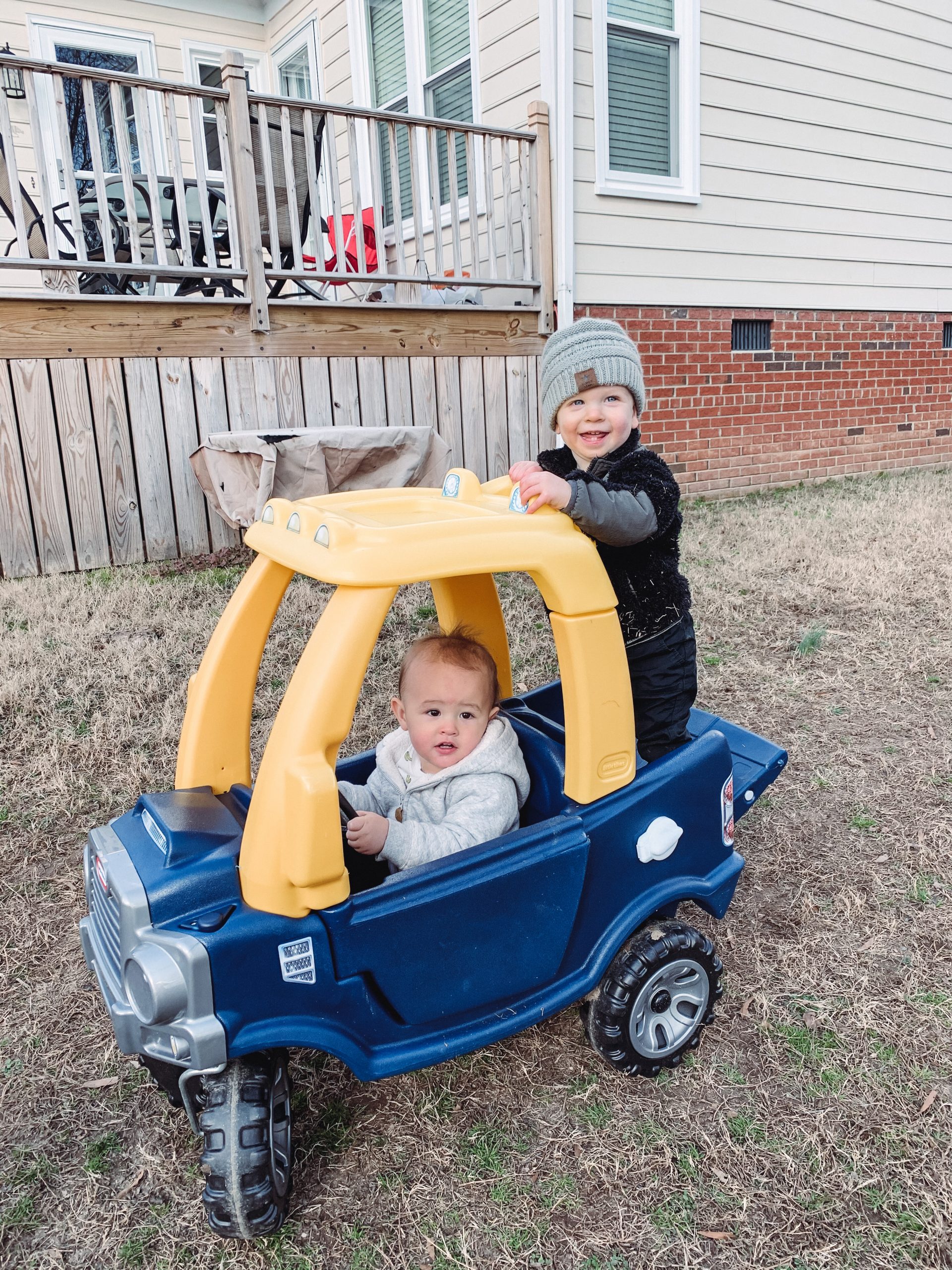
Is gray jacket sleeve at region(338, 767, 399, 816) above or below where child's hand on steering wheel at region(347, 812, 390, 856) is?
below

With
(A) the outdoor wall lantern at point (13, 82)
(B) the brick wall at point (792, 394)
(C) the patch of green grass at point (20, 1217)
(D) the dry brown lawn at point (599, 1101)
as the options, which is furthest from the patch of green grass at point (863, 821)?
(A) the outdoor wall lantern at point (13, 82)

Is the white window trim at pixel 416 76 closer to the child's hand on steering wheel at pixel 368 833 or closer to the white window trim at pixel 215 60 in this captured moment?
the white window trim at pixel 215 60

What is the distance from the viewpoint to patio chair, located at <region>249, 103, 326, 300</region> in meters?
5.72

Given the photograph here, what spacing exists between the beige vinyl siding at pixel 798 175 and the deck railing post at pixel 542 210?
26 centimetres

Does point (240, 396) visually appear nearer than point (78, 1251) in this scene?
No

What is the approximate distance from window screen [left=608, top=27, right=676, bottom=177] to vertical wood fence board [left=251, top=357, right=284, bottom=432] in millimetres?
3101

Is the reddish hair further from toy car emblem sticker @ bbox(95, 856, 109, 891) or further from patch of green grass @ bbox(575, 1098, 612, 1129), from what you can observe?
patch of green grass @ bbox(575, 1098, 612, 1129)

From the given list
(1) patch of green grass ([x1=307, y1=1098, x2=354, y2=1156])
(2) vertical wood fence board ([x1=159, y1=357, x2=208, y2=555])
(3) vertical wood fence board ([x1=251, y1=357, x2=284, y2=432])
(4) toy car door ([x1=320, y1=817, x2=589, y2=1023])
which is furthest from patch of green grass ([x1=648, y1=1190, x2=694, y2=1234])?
(3) vertical wood fence board ([x1=251, y1=357, x2=284, y2=432])

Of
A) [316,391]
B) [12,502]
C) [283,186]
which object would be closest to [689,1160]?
[12,502]

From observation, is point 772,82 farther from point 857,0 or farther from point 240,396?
point 240,396

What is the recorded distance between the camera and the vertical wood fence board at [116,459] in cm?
525

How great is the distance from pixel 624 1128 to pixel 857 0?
9.39 meters

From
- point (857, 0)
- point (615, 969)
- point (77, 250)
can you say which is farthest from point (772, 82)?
point (615, 969)

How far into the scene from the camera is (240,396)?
5.69 m
